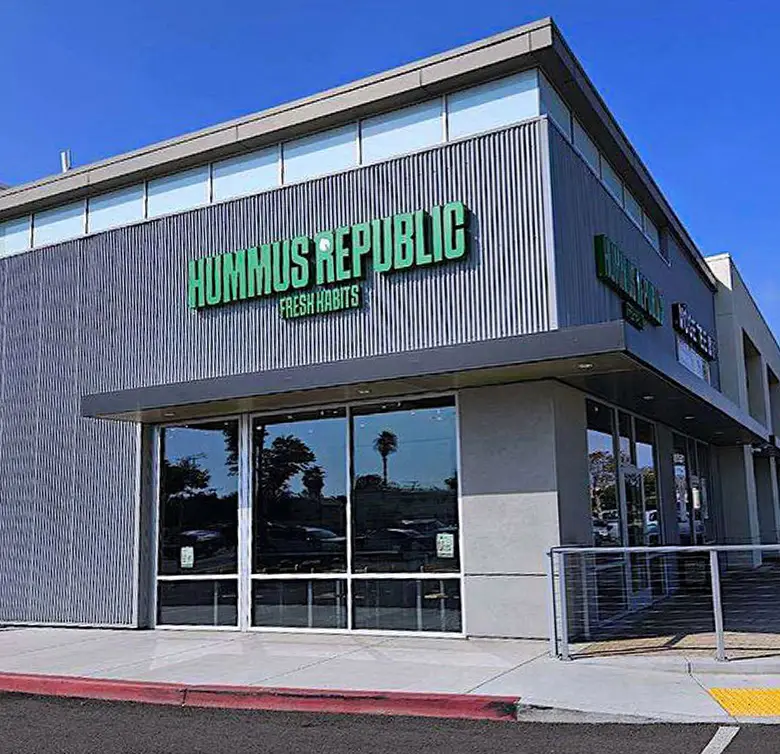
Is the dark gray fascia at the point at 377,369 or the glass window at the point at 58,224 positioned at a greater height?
the glass window at the point at 58,224

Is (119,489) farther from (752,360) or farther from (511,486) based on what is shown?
(752,360)

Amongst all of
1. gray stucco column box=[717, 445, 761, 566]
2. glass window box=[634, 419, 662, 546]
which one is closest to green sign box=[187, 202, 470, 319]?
glass window box=[634, 419, 662, 546]

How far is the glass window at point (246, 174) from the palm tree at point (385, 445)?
4531mm

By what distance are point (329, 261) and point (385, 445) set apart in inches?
113

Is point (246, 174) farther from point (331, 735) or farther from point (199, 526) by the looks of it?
point (331, 735)

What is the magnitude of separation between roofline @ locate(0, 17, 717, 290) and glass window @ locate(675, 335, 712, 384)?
4388 mm

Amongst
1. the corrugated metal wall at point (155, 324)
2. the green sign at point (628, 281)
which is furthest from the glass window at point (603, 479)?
the corrugated metal wall at point (155, 324)

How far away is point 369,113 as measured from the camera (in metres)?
14.1

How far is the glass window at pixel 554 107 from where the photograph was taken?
13047mm

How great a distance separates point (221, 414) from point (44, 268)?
504cm

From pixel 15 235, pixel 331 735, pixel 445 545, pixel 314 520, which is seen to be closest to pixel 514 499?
pixel 445 545

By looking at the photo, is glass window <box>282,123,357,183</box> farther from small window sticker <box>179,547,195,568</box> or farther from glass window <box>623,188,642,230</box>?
small window sticker <box>179,547,195,568</box>

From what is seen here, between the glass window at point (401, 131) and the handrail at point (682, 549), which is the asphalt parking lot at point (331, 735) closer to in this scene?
the handrail at point (682, 549)

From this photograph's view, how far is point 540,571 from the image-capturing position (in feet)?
39.7
